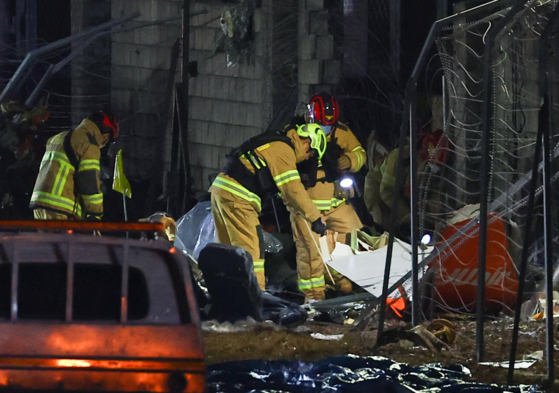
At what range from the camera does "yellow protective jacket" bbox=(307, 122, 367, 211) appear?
11.1m

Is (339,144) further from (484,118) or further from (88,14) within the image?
(88,14)

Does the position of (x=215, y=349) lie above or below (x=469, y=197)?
below

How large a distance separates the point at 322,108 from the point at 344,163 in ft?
2.64

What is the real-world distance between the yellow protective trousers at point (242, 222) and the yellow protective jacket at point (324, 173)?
1048 mm

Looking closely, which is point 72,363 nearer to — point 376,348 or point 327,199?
point 376,348

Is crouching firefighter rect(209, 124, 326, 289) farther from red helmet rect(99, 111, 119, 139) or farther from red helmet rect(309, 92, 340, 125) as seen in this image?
red helmet rect(99, 111, 119, 139)

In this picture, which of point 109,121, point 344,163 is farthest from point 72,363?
point 344,163

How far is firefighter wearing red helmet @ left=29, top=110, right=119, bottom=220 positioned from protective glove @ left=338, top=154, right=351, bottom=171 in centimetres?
258

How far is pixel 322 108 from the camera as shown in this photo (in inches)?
433

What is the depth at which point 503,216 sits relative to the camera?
916 centimetres

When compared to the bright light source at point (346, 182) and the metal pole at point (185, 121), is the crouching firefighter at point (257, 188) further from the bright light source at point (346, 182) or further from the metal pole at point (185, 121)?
the metal pole at point (185, 121)

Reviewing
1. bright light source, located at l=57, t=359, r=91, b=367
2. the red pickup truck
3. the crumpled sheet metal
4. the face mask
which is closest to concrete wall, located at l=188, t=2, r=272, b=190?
the face mask

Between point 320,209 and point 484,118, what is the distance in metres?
4.16

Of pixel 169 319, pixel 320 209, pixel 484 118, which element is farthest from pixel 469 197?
pixel 169 319
